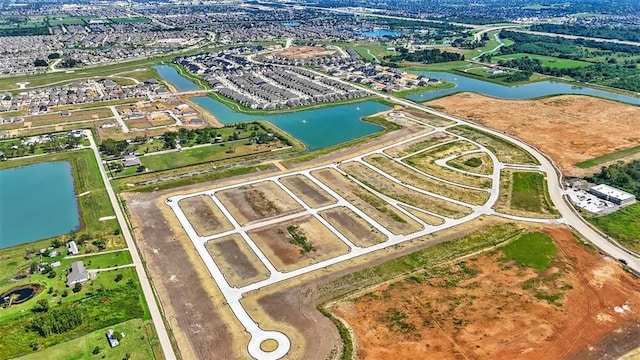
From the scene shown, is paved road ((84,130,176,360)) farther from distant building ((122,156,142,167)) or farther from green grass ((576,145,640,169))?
Result: green grass ((576,145,640,169))

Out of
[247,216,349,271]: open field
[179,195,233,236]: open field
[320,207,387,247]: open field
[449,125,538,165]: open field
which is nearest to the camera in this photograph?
[247,216,349,271]: open field

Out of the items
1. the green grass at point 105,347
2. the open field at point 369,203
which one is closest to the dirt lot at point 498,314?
the open field at point 369,203

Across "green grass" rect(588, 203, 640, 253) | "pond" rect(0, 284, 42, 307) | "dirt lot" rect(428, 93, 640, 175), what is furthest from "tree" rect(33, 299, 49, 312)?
"dirt lot" rect(428, 93, 640, 175)

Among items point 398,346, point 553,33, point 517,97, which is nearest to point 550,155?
point 517,97

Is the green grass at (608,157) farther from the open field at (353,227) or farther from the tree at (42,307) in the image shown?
the tree at (42,307)

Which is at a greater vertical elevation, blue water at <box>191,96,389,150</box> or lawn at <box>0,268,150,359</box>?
blue water at <box>191,96,389,150</box>

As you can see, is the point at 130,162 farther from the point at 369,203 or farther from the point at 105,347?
→ the point at 105,347

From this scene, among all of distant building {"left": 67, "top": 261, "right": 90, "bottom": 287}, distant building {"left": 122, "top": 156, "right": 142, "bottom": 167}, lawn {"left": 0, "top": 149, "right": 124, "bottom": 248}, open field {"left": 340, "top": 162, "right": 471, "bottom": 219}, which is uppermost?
open field {"left": 340, "top": 162, "right": 471, "bottom": 219}
